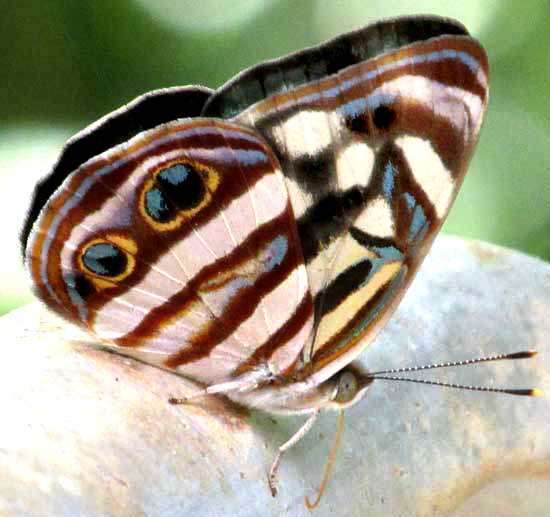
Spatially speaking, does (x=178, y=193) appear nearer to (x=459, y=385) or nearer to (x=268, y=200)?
(x=268, y=200)

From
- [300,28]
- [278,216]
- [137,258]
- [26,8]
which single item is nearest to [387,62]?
[278,216]

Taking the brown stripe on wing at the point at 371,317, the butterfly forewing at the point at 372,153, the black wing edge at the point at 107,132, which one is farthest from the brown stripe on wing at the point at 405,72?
the brown stripe on wing at the point at 371,317

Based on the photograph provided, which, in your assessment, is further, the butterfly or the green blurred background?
the green blurred background

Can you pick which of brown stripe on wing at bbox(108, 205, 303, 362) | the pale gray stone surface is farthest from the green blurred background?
brown stripe on wing at bbox(108, 205, 303, 362)

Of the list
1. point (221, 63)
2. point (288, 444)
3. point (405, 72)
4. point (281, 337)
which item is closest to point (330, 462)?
point (288, 444)

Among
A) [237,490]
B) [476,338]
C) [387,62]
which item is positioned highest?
[387,62]

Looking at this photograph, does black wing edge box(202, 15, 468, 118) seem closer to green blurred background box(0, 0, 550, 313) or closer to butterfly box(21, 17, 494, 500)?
butterfly box(21, 17, 494, 500)

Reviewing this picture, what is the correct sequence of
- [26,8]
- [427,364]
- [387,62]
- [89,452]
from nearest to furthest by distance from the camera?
[89,452] < [387,62] < [427,364] < [26,8]

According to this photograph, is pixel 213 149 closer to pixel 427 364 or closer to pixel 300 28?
pixel 427 364
